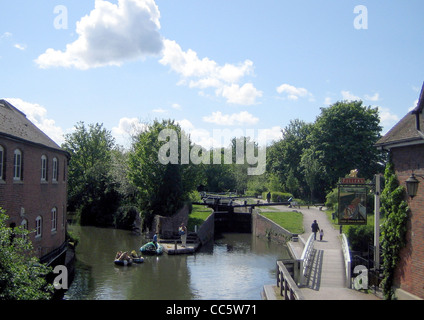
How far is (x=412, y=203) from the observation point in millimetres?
13008

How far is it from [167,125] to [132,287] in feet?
69.2

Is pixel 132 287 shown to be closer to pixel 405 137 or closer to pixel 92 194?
pixel 405 137

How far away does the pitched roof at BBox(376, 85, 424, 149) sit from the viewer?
41.8 feet

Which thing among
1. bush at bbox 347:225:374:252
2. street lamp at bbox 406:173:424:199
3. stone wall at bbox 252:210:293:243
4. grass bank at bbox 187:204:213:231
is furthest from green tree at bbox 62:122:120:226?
street lamp at bbox 406:173:424:199

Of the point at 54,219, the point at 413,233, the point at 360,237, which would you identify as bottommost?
the point at 360,237

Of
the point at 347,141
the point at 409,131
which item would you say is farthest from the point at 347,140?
the point at 409,131

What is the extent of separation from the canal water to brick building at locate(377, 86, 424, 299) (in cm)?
735

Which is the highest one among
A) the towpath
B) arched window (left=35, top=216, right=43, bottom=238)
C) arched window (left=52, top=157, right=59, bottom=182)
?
arched window (left=52, top=157, right=59, bottom=182)

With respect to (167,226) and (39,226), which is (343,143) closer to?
(167,226)

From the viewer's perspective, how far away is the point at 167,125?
128 ft

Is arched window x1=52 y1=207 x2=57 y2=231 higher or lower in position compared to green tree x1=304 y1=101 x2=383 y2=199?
lower

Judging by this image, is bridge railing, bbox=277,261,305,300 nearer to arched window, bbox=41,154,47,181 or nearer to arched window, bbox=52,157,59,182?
arched window, bbox=41,154,47,181

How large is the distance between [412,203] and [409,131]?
2.33m

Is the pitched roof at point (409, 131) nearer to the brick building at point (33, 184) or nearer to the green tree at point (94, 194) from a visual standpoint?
the brick building at point (33, 184)
